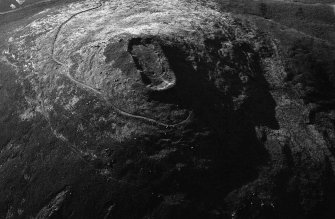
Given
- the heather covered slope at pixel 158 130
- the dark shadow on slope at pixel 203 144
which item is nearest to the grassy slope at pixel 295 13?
the heather covered slope at pixel 158 130

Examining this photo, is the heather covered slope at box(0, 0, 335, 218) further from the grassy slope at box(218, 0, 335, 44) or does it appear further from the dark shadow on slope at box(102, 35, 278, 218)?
the grassy slope at box(218, 0, 335, 44)

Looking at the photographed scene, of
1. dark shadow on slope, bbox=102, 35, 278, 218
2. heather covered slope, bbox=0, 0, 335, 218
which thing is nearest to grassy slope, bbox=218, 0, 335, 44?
heather covered slope, bbox=0, 0, 335, 218

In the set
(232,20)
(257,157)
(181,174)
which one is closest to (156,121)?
(181,174)

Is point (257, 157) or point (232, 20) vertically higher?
point (232, 20)

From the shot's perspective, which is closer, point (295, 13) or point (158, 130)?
point (158, 130)

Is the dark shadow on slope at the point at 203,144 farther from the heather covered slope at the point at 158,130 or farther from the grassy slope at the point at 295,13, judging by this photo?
the grassy slope at the point at 295,13

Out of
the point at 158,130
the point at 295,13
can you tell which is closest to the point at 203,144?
the point at 158,130

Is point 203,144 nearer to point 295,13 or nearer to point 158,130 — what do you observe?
point 158,130

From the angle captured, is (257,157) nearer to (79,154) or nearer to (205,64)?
(205,64)

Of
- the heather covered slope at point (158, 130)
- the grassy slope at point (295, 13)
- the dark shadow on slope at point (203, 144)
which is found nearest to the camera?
the dark shadow on slope at point (203, 144)
